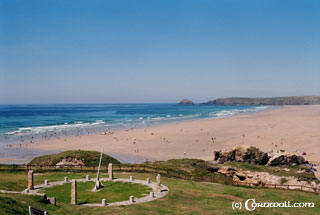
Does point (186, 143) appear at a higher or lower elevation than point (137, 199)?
lower

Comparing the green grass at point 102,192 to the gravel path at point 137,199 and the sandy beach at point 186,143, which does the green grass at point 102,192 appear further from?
the sandy beach at point 186,143

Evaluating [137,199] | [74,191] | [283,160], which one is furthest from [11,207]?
[283,160]

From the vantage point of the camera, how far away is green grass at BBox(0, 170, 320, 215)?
686 inches

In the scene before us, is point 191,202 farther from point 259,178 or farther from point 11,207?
point 259,178

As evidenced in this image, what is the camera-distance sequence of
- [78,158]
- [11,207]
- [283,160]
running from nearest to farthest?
1. [11,207]
2. [78,158]
3. [283,160]

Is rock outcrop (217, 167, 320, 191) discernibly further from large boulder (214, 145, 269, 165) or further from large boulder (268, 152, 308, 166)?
large boulder (268, 152, 308, 166)

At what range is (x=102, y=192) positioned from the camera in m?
23.4

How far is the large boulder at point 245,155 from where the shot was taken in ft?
127

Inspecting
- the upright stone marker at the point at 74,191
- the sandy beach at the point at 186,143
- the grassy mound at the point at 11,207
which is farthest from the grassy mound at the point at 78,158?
the grassy mound at the point at 11,207

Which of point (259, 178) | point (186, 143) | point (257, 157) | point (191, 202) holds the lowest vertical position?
point (186, 143)

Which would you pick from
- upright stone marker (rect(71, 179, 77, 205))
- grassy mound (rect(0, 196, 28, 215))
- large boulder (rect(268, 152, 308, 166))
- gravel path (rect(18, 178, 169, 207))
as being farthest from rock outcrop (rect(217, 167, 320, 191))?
grassy mound (rect(0, 196, 28, 215))

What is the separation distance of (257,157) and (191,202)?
20.7 m

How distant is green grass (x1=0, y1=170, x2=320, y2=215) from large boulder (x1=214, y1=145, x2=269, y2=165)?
40.4 feet

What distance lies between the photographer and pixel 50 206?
17.9m
